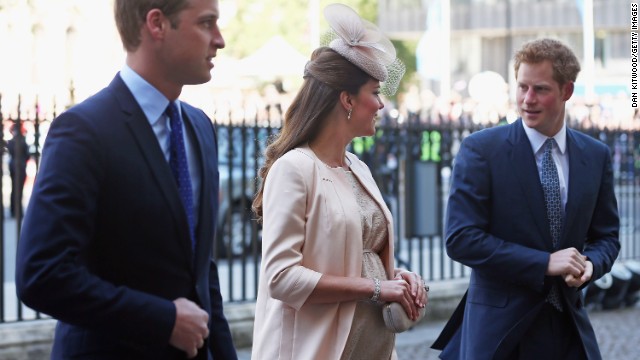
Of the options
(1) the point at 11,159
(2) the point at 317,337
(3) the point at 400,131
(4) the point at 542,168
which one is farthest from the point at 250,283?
(2) the point at 317,337

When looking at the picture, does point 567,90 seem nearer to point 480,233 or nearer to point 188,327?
point 480,233

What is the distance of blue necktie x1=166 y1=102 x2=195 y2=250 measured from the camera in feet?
9.00

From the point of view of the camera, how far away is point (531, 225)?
448 centimetres

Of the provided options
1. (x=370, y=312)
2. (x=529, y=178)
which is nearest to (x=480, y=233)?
(x=529, y=178)

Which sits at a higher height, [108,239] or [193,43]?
[193,43]

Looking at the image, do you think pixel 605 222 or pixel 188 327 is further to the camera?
pixel 605 222

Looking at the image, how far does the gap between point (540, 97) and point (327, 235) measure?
1400 millimetres

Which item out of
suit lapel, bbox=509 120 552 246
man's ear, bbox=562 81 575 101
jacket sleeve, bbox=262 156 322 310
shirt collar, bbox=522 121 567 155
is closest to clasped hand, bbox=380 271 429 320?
jacket sleeve, bbox=262 156 322 310

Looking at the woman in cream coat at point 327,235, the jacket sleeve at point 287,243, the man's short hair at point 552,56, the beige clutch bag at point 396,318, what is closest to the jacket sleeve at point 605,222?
the man's short hair at point 552,56

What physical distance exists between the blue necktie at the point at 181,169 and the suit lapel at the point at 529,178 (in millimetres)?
2053

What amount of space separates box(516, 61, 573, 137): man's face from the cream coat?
3.97 feet

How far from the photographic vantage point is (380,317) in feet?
12.4

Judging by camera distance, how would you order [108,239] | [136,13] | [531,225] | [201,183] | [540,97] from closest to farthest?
[108,239]
[136,13]
[201,183]
[531,225]
[540,97]

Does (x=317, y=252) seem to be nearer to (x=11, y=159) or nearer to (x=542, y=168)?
(x=542, y=168)
